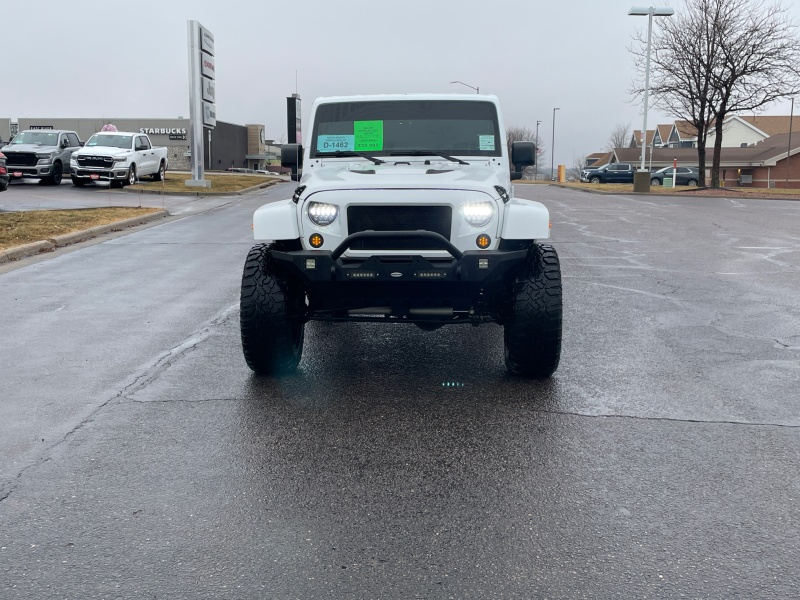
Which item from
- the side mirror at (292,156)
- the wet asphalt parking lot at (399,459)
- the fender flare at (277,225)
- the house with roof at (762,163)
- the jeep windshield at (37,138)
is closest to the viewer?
the wet asphalt parking lot at (399,459)

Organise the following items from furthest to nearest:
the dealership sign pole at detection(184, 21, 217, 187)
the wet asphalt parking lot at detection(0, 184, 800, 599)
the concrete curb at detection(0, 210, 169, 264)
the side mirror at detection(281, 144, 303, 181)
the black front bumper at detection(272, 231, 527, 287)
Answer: the dealership sign pole at detection(184, 21, 217, 187)
the concrete curb at detection(0, 210, 169, 264)
the side mirror at detection(281, 144, 303, 181)
the black front bumper at detection(272, 231, 527, 287)
the wet asphalt parking lot at detection(0, 184, 800, 599)

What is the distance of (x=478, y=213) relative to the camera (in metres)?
5.65

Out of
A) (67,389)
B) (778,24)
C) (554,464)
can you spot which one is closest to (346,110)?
(67,389)

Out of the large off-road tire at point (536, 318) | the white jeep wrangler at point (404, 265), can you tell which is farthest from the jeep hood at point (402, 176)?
the large off-road tire at point (536, 318)

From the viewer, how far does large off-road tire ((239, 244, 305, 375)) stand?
5.64 meters

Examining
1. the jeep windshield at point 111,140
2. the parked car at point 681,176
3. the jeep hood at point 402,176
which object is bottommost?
the jeep hood at point 402,176

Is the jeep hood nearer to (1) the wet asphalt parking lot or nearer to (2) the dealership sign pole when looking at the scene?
(1) the wet asphalt parking lot

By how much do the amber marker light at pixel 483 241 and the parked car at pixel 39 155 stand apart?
83.9 ft

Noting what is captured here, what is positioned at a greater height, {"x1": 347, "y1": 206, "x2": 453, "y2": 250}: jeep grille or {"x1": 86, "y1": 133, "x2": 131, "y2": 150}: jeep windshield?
{"x1": 86, "y1": 133, "x2": 131, "y2": 150}: jeep windshield

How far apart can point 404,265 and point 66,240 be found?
10647 millimetres

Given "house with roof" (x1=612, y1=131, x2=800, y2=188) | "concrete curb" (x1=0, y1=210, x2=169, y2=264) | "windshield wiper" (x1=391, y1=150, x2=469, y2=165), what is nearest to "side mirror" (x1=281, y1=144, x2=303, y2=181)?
"windshield wiper" (x1=391, y1=150, x2=469, y2=165)

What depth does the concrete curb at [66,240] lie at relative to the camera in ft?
40.7

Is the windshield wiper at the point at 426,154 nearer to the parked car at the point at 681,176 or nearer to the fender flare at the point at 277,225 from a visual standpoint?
the fender flare at the point at 277,225

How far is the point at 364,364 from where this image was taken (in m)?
6.36
